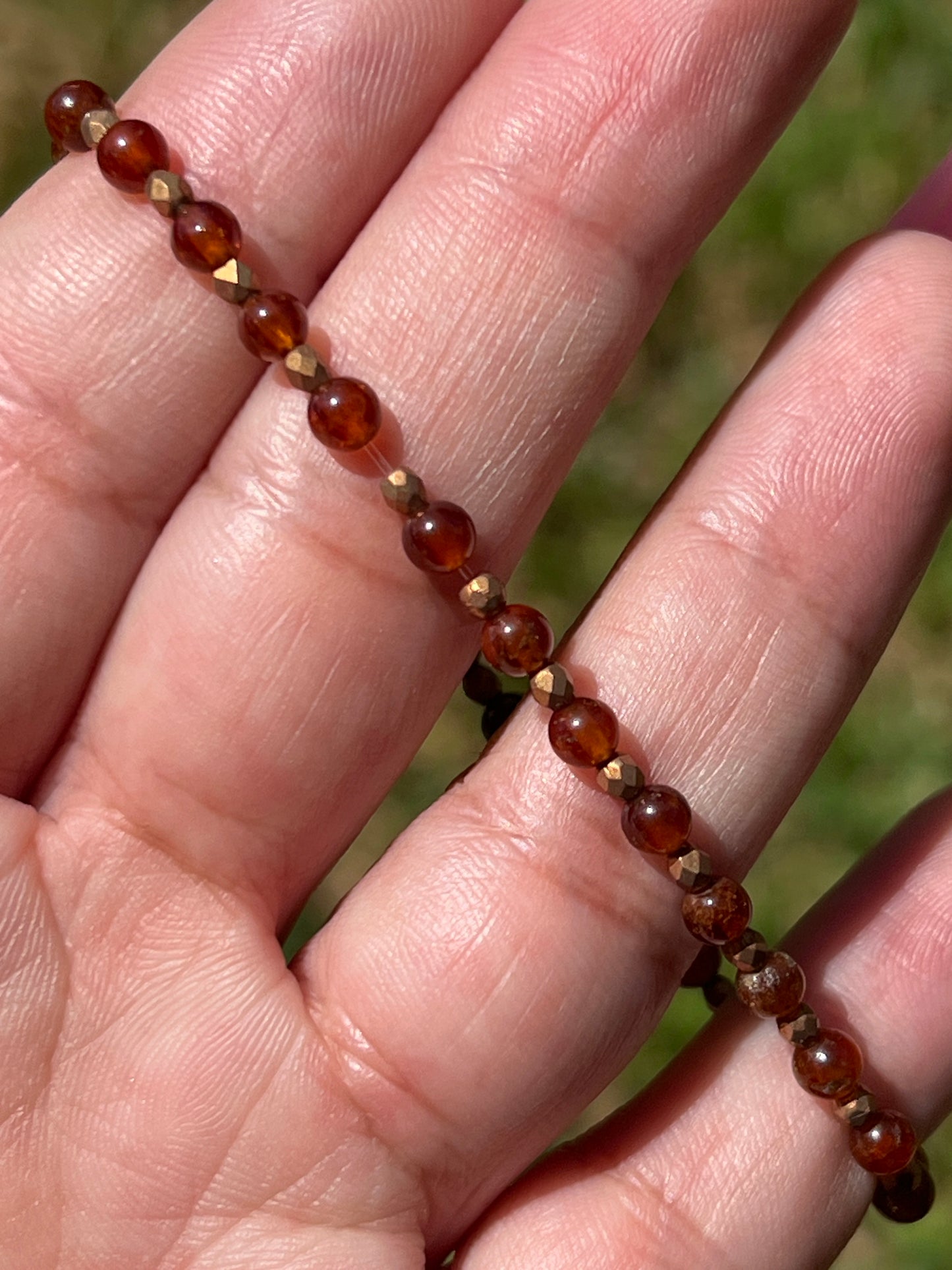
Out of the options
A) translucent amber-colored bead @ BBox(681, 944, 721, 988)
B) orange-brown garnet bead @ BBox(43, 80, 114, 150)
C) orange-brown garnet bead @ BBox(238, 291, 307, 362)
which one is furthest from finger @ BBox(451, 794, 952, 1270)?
orange-brown garnet bead @ BBox(43, 80, 114, 150)

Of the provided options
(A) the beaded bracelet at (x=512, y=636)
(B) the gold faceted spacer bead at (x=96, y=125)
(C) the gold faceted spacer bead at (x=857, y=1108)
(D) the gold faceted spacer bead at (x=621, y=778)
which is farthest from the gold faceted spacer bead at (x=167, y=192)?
(C) the gold faceted spacer bead at (x=857, y=1108)

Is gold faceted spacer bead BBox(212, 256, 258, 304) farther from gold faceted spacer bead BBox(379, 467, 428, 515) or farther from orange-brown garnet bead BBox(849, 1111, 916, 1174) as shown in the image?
orange-brown garnet bead BBox(849, 1111, 916, 1174)

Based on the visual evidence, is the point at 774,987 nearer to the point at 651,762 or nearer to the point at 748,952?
the point at 748,952

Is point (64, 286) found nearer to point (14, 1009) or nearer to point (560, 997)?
point (14, 1009)

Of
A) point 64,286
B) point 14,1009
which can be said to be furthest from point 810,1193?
point 64,286

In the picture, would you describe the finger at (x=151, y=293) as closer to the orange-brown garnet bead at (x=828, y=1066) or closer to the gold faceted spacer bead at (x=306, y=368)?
the gold faceted spacer bead at (x=306, y=368)
